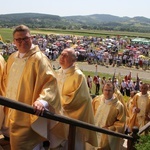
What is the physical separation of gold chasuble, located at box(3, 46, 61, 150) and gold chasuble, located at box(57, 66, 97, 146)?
3.51 feet

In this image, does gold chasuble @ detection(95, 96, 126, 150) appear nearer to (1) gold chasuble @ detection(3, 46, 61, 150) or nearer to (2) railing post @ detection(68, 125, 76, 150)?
(1) gold chasuble @ detection(3, 46, 61, 150)

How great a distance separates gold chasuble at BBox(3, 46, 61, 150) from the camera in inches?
157

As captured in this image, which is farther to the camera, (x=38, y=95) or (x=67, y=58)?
(x=67, y=58)

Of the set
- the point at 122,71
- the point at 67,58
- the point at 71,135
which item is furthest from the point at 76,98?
the point at 122,71

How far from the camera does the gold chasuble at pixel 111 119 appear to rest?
6533 mm

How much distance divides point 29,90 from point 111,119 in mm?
3019

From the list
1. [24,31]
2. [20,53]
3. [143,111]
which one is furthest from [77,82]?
[143,111]

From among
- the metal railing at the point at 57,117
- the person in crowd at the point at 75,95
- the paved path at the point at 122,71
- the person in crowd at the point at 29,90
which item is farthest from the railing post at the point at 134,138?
the paved path at the point at 122,71

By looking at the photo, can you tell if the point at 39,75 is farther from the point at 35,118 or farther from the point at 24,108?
the point at 24,108

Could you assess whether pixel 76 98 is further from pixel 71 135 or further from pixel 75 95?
pixel 71 135

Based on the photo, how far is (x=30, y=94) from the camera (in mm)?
4109

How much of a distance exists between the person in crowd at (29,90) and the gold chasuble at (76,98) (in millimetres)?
1070

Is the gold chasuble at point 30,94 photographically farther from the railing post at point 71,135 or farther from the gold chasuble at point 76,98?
the gold chasuble at point 76,98

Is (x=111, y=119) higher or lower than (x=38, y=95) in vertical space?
lower
